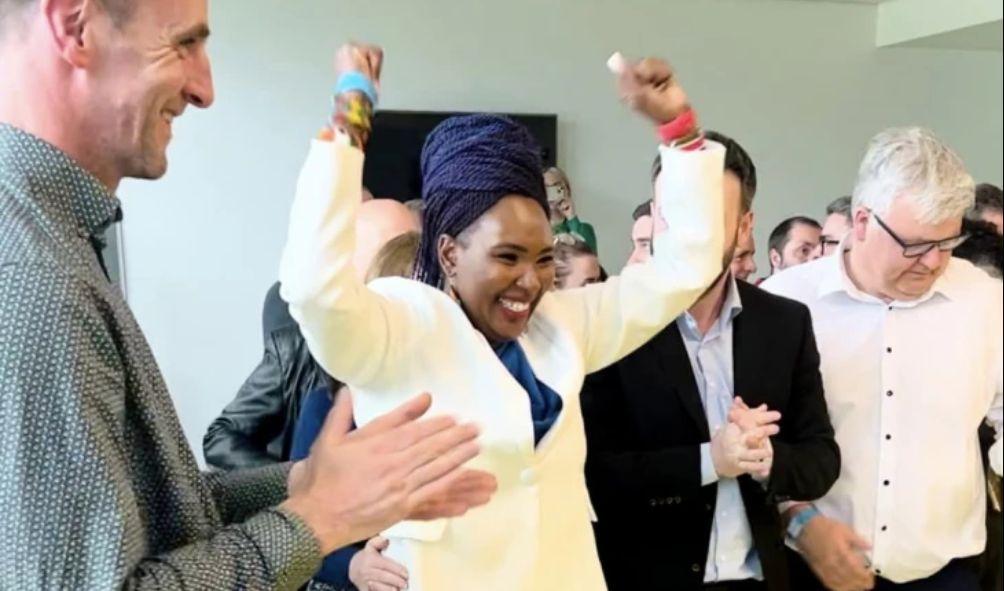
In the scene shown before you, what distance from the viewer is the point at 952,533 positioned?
1.66m

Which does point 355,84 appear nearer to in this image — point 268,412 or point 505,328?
point 505,328

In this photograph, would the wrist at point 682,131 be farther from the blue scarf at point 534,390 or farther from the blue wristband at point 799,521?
the blue wristband at point 799,521

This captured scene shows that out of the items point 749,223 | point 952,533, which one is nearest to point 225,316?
point 749,223

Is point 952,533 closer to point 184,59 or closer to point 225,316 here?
point 184,59

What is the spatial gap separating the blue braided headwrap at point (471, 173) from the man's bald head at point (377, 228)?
49cm

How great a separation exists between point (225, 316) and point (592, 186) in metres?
1.69

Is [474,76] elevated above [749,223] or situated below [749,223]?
above

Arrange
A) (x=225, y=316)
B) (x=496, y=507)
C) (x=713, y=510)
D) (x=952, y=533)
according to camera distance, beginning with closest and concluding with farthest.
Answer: (x=496, y=507) < (x=713, y=510) < (x=952, y=533) < (x=225, y=316)

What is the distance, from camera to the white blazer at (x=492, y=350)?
94cm

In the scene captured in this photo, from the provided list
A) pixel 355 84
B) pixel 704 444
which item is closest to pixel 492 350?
pixel 355 84

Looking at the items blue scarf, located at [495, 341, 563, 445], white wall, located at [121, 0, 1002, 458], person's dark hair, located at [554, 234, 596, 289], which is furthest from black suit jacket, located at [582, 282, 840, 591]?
white wall, located at [121, 0, 1002, 458]

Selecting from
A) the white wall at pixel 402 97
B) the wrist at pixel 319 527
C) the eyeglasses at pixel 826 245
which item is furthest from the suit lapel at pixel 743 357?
the white wall at pixel 402 97

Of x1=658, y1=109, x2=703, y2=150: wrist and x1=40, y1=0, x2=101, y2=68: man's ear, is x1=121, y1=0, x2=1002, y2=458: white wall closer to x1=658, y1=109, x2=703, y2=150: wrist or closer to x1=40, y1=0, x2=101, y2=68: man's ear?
x1=658, y1=109, x2=703, y2=150: wrist

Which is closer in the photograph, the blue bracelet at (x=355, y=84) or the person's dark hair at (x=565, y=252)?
the blue bracelet at (x=355, y=84)
